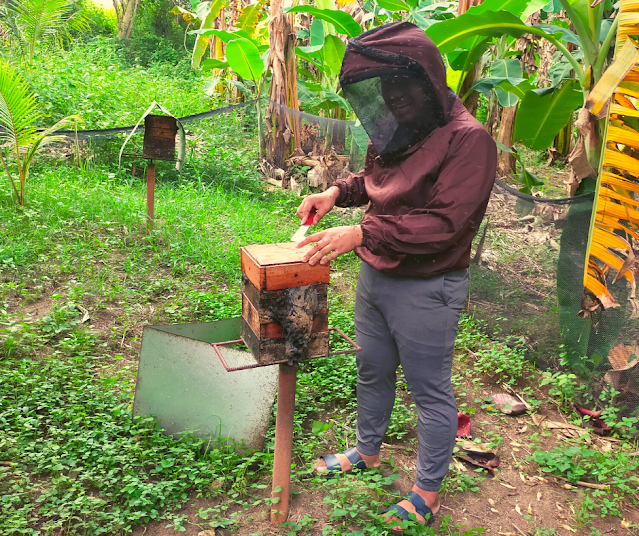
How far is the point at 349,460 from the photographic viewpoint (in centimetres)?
260

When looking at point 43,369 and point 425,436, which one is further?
point 43,369

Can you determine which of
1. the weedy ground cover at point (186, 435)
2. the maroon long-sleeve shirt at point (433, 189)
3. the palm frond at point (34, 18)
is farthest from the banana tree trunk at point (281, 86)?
the maroon long-sleeve shirt at point (433, 189)

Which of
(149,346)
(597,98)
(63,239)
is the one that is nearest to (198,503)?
(149,346)

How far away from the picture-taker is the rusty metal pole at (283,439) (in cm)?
215

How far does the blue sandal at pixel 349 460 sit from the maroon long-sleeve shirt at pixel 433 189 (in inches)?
39.3

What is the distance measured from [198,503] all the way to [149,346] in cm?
77

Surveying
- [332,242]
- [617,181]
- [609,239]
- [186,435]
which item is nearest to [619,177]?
[617,181]

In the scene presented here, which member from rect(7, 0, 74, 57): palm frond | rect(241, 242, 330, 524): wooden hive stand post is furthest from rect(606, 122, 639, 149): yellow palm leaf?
rect(7, 0, 74, 57): palm frond

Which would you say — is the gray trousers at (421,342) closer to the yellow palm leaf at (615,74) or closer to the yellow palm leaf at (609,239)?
the yellow palm leaf at (609,239)

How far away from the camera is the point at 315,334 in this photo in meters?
2.11

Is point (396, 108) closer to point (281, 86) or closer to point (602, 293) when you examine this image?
point (602, 293)

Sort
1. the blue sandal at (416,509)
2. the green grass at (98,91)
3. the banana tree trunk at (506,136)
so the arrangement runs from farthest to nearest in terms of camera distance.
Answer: the green grass at (98,91) → the banana tree trunk at (506,136) → the blue sandal at (416,509)

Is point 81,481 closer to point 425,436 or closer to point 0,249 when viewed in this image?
point 425,436

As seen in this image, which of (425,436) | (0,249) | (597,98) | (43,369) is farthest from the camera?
(0,249)
